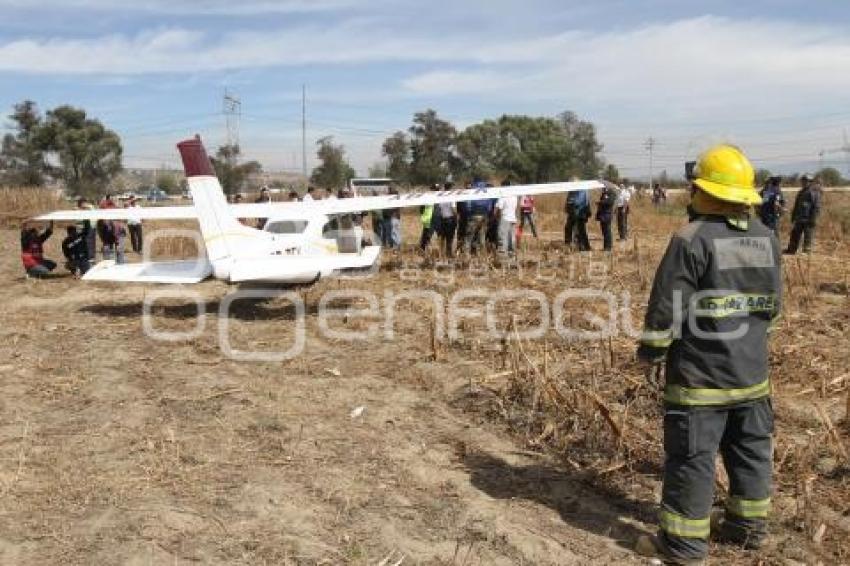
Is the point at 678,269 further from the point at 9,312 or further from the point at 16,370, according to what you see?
the point at 9,312

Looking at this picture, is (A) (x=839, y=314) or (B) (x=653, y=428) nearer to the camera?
(B) (x=653, y=428)

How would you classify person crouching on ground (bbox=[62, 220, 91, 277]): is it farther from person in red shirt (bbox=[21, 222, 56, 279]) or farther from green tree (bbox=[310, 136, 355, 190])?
green tree (bbox=[310, 136, 355, 190])

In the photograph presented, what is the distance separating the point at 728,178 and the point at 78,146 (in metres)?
65.8

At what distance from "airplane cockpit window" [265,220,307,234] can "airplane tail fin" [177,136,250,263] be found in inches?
24.0

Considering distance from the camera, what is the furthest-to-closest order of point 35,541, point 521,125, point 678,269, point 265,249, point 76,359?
point 521,125 → point 265,249 → point 76,359 → point 35,541 → point 678,269

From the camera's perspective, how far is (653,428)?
5840 mm

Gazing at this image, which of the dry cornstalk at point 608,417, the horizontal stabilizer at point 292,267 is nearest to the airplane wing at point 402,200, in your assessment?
the horizontal stabilizer at point 292,267

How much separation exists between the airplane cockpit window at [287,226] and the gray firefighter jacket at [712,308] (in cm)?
827

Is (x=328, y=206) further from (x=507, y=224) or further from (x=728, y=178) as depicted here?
(x=728, y=178)

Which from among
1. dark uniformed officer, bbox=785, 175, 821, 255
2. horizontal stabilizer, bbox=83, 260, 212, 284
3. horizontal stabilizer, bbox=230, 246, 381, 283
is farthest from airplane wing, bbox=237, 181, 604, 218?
dark uniformed officer, bbox=785, 175, 821, 255

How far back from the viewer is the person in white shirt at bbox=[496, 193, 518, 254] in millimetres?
15844

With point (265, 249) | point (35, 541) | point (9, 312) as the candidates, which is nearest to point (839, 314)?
point (265, 249)

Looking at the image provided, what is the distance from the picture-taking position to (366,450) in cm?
566

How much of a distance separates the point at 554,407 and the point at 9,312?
30.5 ft
